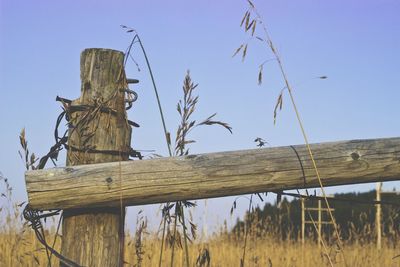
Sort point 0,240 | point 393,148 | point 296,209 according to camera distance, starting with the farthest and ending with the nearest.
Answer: point 296,209 → point 0,240 → point 393,148

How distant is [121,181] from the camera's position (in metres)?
2.33

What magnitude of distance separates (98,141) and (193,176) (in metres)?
0.45

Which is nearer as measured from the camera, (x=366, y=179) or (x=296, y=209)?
(x=366, y=179)

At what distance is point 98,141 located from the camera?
7.97 ft

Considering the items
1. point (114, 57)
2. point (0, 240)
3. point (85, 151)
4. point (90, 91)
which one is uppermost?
point (114, 57)

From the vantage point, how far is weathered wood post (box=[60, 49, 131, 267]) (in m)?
2.34

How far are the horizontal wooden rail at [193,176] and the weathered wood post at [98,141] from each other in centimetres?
8

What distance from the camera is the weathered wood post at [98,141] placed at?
2340 mm

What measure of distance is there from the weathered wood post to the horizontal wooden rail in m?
0.08

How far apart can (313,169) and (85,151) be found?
996mm

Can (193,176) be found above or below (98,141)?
below

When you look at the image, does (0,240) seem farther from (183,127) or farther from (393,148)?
(393,148)

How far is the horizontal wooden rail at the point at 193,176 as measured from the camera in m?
2.32

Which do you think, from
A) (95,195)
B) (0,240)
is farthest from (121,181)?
(0,240)
